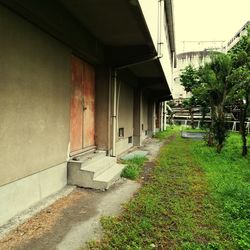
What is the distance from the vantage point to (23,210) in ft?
13.8

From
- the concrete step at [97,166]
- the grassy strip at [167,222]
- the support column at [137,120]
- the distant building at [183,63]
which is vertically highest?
the distant building at [183,63]

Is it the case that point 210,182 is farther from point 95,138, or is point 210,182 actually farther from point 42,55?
point 42,55

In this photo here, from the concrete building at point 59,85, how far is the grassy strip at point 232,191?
2.29 m

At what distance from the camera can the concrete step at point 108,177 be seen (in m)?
5.58

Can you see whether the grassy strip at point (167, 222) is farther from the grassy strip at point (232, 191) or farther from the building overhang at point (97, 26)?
the building overhang at point (97, 26)

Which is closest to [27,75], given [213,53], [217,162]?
[217,162]

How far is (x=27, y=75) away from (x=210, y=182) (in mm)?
4582

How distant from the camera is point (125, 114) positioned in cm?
1082

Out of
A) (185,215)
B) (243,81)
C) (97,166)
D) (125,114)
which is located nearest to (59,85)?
(97,166)

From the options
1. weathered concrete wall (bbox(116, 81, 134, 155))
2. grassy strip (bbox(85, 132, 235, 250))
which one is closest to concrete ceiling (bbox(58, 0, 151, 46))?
weathered concrete wall (bbox(116, 81, 134, 155))

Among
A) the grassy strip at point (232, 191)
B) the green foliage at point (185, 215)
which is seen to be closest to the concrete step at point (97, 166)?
the green foliage at point (185, 215)

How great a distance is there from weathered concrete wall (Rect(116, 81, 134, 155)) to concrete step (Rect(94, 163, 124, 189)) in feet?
8.86

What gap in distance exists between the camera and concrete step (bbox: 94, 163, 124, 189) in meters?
5.58

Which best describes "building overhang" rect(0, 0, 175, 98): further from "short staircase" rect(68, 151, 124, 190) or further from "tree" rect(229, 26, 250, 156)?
"tree" rect(229, 26, 250, 156)
